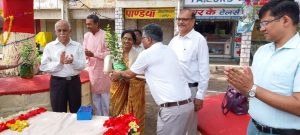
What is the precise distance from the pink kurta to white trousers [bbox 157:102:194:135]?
2.00 meters

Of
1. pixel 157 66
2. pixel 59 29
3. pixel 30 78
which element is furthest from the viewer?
pixel 30 78

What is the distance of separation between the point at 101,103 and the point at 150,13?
8222 mm

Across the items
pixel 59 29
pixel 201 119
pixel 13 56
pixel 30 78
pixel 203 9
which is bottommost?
pixel 201 119

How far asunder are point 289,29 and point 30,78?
4.42 m

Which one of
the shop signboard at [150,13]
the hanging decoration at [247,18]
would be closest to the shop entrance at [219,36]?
the hanging decoration at [247,18]

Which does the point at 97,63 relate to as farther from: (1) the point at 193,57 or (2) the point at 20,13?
(2) the point at 20,13

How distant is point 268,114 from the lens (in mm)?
1817

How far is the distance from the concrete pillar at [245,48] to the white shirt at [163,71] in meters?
9.59

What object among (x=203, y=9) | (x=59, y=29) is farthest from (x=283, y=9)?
(x=203, y=9)

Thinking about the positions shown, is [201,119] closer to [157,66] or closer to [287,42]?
[157,66]

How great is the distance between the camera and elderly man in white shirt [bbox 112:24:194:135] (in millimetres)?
2674

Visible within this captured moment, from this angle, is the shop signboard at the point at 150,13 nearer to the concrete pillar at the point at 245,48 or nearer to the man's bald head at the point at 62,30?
the concrete pillar at the point at 245,48

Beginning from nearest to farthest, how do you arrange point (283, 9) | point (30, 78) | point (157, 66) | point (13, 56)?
point (283, 9)
point (157, 66)
point (30, 78)
point (13, 56)

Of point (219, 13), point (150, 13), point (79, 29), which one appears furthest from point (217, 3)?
point (79, 29)
